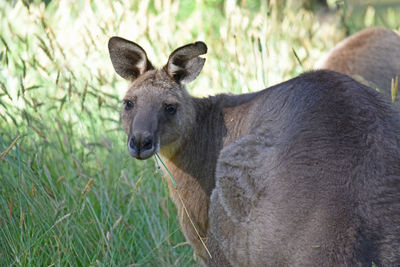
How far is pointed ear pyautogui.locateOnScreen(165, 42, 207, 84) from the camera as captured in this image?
19.3 feet

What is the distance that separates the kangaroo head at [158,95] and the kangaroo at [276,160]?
1 centimetres

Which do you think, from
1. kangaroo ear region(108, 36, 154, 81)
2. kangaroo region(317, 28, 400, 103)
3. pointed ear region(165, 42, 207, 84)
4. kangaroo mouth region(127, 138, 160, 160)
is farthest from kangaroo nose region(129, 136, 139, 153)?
kangaroo region(317, 28, 400, 103)

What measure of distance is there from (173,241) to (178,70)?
5.88 ft

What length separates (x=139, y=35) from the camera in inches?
315

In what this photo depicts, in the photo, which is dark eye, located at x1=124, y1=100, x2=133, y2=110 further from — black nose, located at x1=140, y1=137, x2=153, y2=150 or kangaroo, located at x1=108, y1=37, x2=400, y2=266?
black nose, located at x1=140, y1=137, x2=153, y2=150

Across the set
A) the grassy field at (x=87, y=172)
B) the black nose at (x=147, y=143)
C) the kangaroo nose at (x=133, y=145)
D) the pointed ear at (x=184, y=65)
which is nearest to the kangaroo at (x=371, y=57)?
the grassy field at (x=87, y=172)

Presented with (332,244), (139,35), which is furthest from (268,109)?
(139,35)

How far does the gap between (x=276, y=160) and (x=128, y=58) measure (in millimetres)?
2233

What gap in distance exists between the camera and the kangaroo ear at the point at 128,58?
242 inches

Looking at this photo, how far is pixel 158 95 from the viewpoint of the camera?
19.6 ft

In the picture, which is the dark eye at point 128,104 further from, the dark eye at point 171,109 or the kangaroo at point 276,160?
the dark eye at point 171,109

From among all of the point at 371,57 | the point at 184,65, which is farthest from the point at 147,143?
the point at 371,57

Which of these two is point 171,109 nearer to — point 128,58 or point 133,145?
point 133,145

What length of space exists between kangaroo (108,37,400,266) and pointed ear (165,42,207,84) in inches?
0.4
